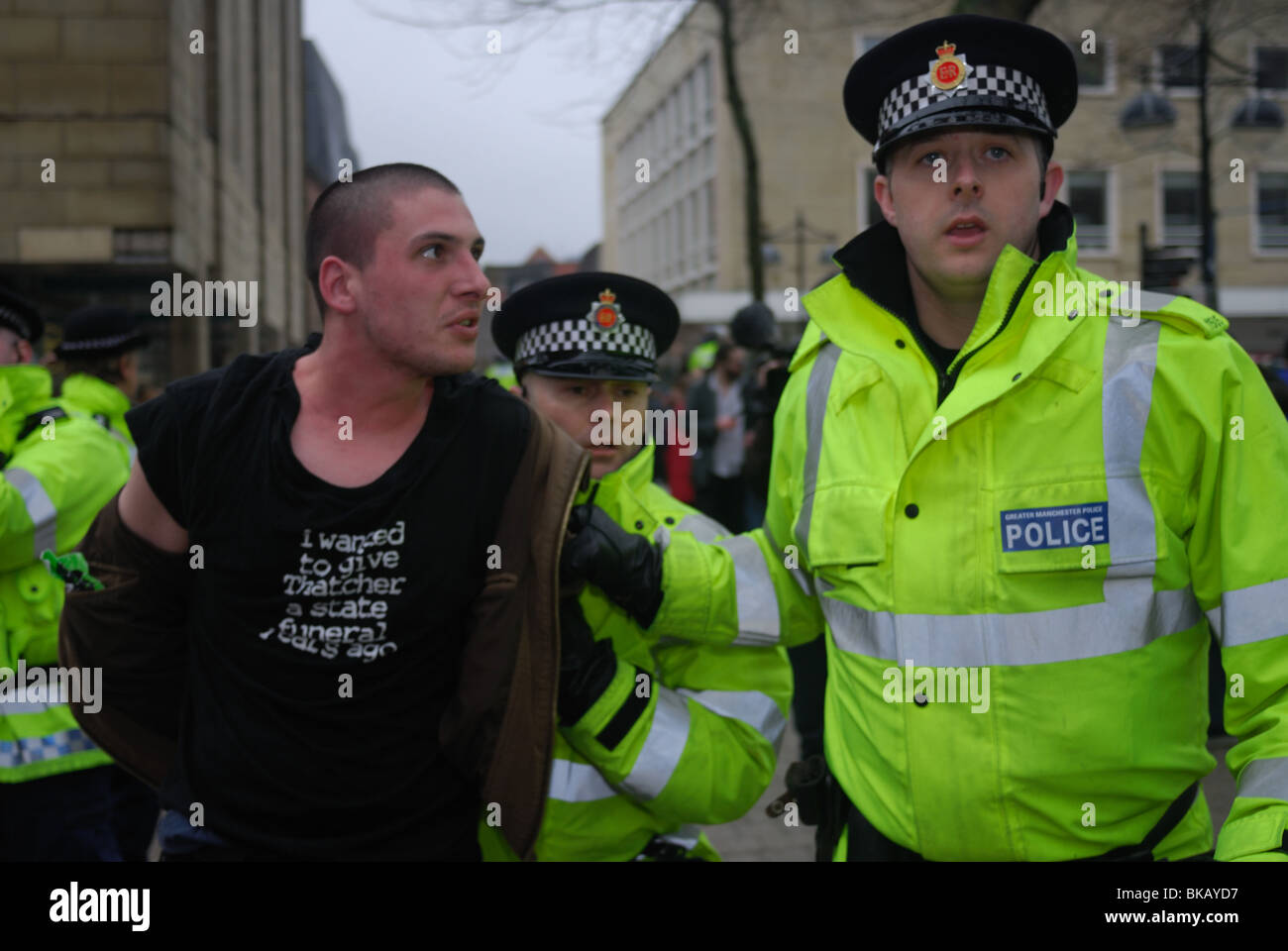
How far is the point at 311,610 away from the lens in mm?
2365

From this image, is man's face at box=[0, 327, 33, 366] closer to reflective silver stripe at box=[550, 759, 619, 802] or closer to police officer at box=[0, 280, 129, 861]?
police officer at box=[0, 280, 129, 861]

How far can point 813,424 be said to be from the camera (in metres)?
2.52

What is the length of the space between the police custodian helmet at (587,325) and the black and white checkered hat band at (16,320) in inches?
71.5

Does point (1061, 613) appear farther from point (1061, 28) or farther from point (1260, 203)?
point (1260, 203)

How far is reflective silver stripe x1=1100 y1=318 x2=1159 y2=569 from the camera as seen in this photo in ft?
6.82

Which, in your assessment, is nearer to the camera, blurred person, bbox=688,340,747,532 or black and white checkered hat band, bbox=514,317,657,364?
black and white checkered hat band, bbox=514,317,657,364

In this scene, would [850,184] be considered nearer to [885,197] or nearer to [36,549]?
[36,549]

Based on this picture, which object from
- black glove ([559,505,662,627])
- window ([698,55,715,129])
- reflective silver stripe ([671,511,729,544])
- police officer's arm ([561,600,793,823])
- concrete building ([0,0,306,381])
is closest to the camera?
black glove ([559,505,662,627])

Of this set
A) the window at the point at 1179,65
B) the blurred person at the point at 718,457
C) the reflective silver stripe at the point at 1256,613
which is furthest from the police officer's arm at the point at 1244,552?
the window at the point at 1179,65

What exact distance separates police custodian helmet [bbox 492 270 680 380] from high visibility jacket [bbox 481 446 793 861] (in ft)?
1.01

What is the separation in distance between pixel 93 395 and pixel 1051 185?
12.1ft

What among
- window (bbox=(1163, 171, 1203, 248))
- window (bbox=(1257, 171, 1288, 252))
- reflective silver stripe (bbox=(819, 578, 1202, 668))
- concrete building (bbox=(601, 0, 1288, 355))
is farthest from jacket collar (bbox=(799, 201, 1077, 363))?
window (bbox=(1257, 171, 1288, 252))

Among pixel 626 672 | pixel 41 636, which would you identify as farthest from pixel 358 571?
pixel 41 636

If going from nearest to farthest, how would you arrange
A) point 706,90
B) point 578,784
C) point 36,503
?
point 578,784 < point 36,503 < point 706,90
